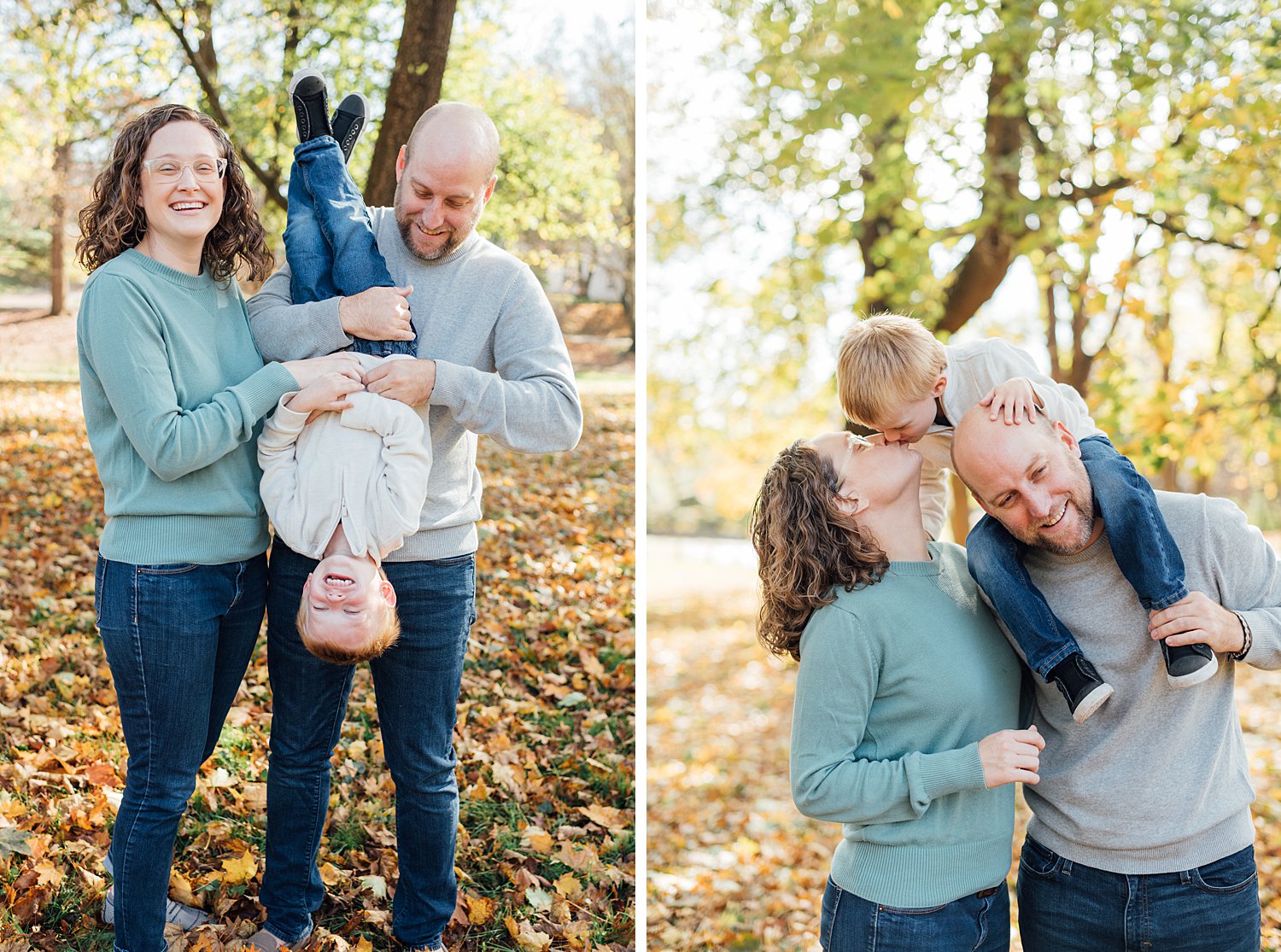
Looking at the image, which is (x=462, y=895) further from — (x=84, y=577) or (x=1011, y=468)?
(x=84, y=577)


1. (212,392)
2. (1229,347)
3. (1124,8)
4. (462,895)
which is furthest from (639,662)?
(1229,347)

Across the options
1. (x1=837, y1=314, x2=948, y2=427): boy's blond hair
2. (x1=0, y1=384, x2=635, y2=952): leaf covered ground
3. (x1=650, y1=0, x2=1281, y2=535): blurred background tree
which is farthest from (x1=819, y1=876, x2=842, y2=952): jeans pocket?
(x1=650, y1=0, x2=1281, y2=535): blurred background tree

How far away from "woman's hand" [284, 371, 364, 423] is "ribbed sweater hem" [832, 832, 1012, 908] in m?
1.56

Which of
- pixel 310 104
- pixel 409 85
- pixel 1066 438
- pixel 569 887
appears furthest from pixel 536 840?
pixel 409 85

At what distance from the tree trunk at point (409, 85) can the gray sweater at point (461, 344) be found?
2.75 metres

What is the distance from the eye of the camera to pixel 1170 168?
18.2 feet

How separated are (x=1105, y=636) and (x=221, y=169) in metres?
2.32

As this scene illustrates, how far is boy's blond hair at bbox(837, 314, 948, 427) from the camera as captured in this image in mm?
2234

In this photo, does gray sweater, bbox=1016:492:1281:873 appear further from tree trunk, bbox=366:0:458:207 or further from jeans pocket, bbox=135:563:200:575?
tree trunk, bbox=366:0:458:207

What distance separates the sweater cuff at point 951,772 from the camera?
2.08m

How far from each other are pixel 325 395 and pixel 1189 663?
195 cm

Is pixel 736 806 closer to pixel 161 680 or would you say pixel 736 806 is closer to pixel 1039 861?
pixel 1039 861

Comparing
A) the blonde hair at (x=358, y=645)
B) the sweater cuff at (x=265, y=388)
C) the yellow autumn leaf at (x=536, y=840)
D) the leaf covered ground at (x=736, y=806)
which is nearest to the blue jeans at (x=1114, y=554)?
the blonde hair at (x=358, y=645)

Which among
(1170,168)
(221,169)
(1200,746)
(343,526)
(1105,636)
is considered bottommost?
(1200,746)
